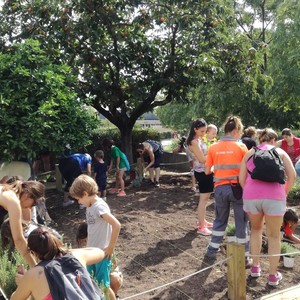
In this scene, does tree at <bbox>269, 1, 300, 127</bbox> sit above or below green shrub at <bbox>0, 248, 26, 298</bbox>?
above

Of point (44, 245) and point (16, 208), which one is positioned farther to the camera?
point (16, 208)

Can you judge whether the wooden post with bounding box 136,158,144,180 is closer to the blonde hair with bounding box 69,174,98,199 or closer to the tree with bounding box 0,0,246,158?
the tree with bounding box 0,0,246,158

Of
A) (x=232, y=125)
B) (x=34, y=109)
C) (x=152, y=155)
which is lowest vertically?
(x=152, y=155)

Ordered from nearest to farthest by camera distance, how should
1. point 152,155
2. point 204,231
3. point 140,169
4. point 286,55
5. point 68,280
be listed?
point 68,280 → point 204,231 → point 152,155 → point 140,169 → point 286,55

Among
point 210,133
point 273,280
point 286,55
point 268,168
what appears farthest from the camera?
point 286,55

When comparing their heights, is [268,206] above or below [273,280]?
above

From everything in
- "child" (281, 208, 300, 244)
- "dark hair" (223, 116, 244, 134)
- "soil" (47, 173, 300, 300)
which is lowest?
"soil" (47, 173, 300, 300)

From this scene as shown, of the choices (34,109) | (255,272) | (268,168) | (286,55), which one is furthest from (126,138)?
(268,168)

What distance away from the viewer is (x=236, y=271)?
13.7 feet

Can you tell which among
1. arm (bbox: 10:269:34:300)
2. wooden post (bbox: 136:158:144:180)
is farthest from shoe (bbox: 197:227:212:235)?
wooden post (bbox: 136:158:144:180)

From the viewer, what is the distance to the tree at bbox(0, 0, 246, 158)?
1093 cm

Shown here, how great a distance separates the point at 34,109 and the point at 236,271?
15.2 ft

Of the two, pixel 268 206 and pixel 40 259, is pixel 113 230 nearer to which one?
pixel 40 259

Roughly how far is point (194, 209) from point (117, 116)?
20.4 ft
